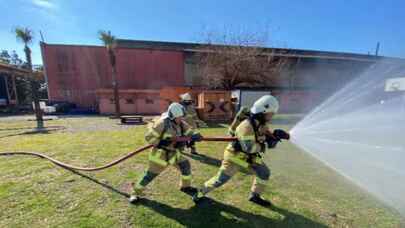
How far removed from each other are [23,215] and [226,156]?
322 centimetres

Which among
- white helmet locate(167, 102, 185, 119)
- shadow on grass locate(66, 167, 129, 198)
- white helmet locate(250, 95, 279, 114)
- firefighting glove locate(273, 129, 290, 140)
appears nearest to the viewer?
white helmet locate(250, 95, 279, 114)

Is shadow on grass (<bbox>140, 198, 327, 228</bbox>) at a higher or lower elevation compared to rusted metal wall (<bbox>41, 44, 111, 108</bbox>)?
lower

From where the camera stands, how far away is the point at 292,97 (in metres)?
22.4

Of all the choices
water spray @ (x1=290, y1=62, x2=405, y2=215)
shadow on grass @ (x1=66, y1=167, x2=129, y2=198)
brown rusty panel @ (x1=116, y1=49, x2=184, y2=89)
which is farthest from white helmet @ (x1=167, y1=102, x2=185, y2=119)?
brown rusty panel @ (x1=116, y1=49, x2=184, y2=89)

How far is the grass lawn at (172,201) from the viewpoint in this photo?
2771mm

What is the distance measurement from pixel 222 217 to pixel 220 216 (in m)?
0.04

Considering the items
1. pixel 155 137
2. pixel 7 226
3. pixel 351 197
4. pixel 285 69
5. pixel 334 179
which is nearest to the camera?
pixel 7 226

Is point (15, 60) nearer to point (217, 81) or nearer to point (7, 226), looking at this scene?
point (217, 81)

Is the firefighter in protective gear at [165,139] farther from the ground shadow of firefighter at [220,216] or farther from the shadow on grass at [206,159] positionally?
the shadow on grass at [206,159]

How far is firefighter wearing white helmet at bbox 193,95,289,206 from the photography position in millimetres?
2621

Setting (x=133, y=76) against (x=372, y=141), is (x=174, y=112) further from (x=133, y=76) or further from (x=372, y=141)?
(x=133, y=76)

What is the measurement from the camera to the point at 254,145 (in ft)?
8.68

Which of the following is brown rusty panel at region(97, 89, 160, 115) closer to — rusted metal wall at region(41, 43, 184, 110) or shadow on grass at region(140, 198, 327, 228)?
rusted metal wall at region(41, 43, 184, 110)

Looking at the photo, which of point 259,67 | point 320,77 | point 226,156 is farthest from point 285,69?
point 226,156
